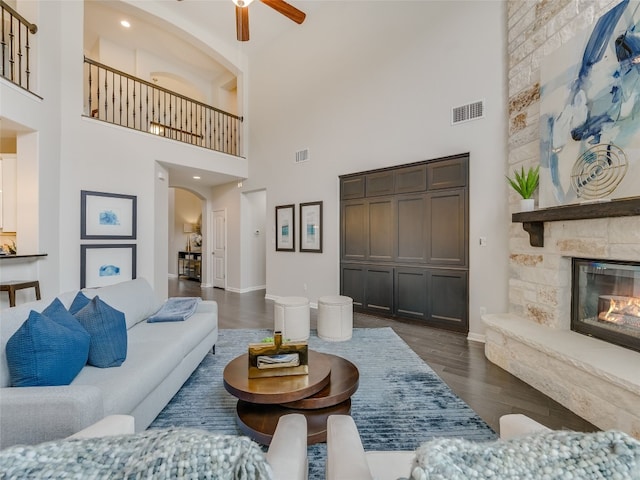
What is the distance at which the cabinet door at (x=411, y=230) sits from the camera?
4.26 meters

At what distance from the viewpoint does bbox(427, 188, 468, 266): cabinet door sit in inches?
153

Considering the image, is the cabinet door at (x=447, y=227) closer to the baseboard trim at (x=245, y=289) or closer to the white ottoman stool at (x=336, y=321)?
the white ottoman stool at (x=336, y=321)

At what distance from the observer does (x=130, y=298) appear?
2758mm

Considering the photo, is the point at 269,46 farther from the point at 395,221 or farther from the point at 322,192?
the point at 395,221

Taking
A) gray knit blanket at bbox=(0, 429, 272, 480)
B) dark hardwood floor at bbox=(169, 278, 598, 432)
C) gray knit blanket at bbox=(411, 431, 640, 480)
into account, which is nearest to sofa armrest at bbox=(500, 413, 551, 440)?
gray knit blanket at bbox=(411, 431, 640, 480)

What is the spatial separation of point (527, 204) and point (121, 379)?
3630 millimetres

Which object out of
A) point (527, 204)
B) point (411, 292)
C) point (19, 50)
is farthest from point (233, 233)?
point (527, 204)

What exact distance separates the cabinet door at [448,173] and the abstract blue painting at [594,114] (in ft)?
3.32

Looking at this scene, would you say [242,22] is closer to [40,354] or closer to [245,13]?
[245,13]

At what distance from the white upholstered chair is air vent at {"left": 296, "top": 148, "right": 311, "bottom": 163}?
17.1 ft

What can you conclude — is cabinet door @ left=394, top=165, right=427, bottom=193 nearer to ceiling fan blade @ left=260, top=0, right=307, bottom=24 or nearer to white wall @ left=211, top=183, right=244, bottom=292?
ceiling fan blade @ left=260, top=0, right=307, bottom=24

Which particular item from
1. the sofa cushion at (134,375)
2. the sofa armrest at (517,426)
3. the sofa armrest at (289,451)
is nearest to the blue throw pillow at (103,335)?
the sofa cushion at (134,375)

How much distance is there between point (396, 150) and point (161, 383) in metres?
4.17

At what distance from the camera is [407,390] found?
7.93 ft
